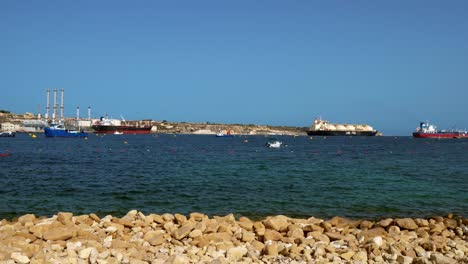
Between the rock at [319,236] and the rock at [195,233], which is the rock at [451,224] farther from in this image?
the rock at [195,233]

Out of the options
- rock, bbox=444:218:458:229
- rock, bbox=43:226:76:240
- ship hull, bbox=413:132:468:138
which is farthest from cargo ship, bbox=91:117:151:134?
rock, bbox=43:226:76:240

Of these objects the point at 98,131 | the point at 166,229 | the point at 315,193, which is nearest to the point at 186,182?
the point at 315,193

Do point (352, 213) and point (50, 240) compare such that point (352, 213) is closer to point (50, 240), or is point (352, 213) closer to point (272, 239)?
point (272, 239)

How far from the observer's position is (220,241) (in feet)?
32.7

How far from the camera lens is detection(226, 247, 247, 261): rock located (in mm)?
9070

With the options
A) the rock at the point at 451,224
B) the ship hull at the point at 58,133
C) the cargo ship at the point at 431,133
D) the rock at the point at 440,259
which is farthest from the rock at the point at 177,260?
the cargo ship at the point at 431,133

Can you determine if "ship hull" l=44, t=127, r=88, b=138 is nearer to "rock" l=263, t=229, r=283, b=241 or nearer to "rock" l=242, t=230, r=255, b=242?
"rock" l=242, t=230, r=255, b=242

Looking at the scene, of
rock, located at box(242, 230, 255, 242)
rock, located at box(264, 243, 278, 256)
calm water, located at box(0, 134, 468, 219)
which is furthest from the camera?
calm water, located at box(0, 134, 468, 219)

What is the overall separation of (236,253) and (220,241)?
2.79ft

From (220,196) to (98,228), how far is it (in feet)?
33.2

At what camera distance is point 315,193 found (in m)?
21.8

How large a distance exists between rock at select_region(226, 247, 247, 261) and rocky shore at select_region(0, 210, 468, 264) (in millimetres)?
19

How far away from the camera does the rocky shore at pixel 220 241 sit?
887cm

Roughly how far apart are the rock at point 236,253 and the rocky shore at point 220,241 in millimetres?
19
